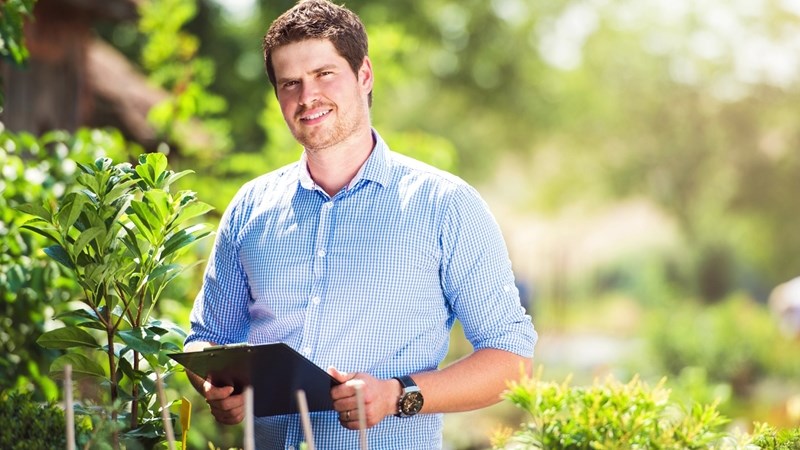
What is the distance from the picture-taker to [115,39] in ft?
50.5

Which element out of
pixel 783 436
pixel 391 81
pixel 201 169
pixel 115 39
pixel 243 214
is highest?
pixel 115 39

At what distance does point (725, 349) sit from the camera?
13.3 metres

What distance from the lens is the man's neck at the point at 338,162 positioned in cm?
278

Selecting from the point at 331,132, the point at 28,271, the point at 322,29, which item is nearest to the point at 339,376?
the point at 331,132

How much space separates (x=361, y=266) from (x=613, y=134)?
25260mm

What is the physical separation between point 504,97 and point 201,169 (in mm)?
13861

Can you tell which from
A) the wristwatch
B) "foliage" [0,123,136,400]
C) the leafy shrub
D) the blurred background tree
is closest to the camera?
the leafy shrub

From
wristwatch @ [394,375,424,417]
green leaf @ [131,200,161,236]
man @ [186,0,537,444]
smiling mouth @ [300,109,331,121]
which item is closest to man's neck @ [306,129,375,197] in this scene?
man @ [186,0,537,444]

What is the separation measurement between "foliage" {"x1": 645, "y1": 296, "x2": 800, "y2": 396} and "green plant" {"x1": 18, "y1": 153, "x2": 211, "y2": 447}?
11.1 metres

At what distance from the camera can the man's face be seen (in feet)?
8.77

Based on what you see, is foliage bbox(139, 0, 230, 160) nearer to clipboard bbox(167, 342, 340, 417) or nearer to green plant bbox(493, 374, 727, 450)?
clipboard bbox(167, 342, 340, 417)

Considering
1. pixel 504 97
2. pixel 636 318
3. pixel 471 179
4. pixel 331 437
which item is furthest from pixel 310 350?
pixel 636 318

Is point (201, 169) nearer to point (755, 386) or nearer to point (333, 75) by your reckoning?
point (333, 75)

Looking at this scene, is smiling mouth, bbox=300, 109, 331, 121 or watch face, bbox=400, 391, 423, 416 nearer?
watch face, bbox=400, 391, 423, 416
